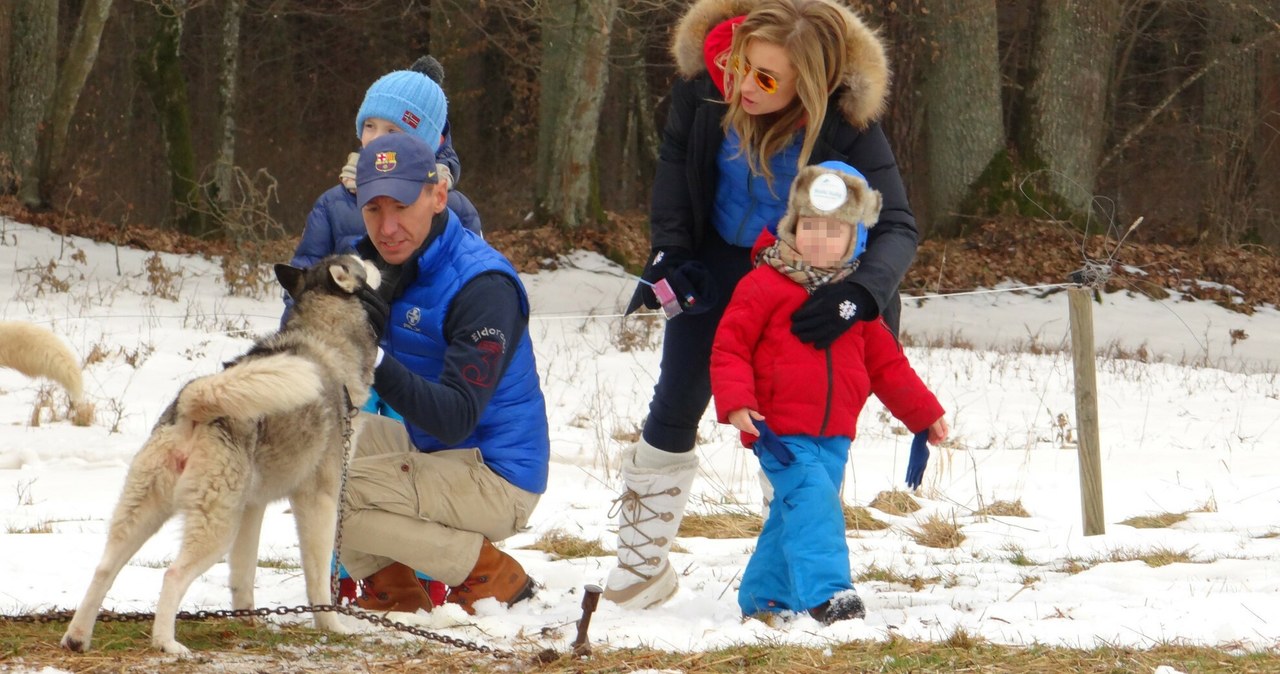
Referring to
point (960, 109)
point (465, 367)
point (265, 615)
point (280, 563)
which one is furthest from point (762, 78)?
point (960, 109)

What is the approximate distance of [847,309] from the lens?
166 inches

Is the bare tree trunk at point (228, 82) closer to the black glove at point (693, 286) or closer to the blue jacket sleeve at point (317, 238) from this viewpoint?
the blue jacket sleeve at point (317, 238)

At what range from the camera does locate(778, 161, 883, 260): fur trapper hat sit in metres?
4.20

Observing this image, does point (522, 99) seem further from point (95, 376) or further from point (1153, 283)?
point (95, 376)

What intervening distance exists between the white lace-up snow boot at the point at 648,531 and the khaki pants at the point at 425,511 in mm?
419

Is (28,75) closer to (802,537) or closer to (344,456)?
(344,456)

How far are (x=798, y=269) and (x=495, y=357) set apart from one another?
102 centimetres

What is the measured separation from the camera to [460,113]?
2392cm

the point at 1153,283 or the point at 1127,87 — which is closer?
the point at 1153,283

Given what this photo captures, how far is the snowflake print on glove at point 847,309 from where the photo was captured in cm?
421

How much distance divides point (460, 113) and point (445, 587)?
19.9 meters

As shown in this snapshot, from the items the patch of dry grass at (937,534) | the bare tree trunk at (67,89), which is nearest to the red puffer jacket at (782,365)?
the patch of dry grass at (937,534)

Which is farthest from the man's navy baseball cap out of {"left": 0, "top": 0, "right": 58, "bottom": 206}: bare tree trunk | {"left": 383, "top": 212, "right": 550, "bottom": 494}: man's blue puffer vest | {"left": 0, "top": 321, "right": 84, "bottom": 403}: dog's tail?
{"left": 0, "top": 0, "right": 58, "bottom": 206}: bare tree trunk

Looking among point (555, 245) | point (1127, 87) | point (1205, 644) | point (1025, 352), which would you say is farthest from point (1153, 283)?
point (1205, 644)
